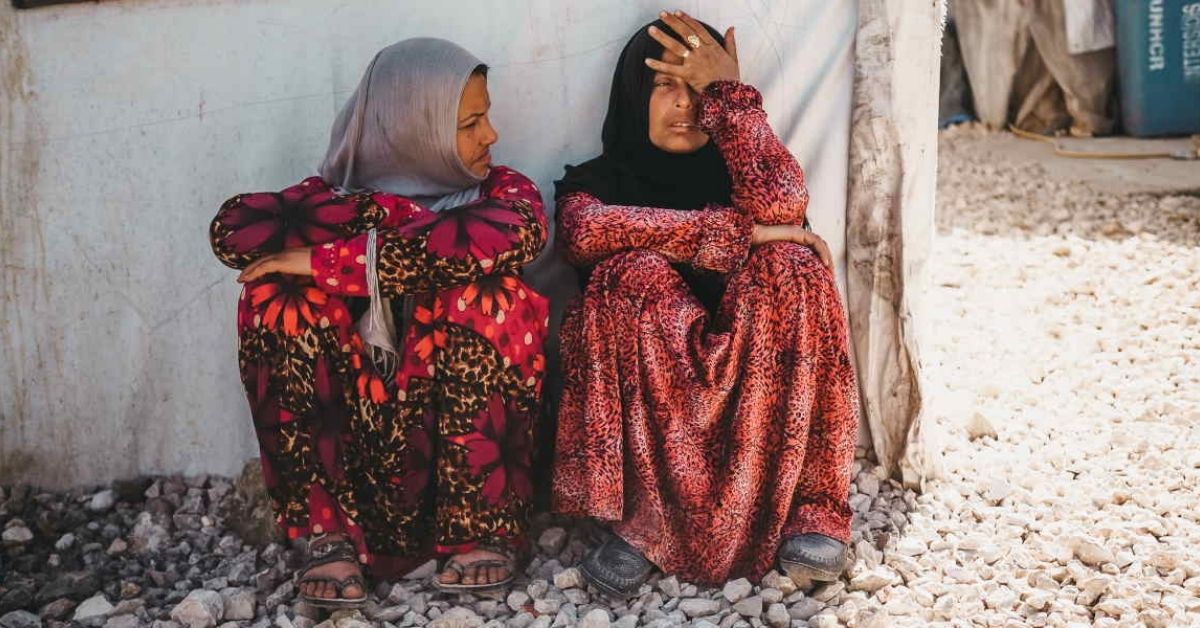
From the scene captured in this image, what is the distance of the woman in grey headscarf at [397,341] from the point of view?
2283 mm

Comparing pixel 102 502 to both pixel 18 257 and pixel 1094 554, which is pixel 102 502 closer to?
pixel 18 257

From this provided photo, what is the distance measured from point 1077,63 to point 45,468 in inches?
220

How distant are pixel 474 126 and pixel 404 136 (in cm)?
16

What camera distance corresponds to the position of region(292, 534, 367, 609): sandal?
2.32 meters

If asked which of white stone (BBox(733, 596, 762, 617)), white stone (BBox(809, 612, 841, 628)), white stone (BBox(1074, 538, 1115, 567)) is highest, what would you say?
white stone (BBox(1074, 538, 1115, 567))

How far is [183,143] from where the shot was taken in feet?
9.46

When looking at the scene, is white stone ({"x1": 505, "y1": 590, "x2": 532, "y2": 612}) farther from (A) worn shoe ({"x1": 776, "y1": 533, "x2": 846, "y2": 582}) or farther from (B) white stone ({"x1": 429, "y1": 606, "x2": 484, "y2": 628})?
(A) worn shoe ({"x1": 776, "y1": 533, "x2": 846, "y2": 582})

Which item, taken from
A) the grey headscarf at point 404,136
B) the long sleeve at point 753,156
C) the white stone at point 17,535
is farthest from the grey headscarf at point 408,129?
the white stone at point 17,535

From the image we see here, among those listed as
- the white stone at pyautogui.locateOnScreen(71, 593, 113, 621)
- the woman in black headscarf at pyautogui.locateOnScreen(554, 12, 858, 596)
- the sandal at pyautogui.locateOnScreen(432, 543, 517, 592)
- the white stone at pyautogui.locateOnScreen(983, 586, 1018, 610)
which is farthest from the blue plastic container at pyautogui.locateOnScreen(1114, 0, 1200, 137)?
the white stone at pyautogui.locateOnScreen(71, 593, 113, 621)

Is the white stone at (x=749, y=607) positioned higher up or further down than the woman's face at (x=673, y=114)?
further down

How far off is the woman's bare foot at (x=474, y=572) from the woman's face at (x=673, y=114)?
39.8 inches

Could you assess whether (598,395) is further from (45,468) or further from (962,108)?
(962,108)

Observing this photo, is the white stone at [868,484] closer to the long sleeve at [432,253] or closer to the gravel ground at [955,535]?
the gravel ground at [955,535]

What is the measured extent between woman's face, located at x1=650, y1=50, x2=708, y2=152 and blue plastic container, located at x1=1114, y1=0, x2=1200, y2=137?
4421 mm
